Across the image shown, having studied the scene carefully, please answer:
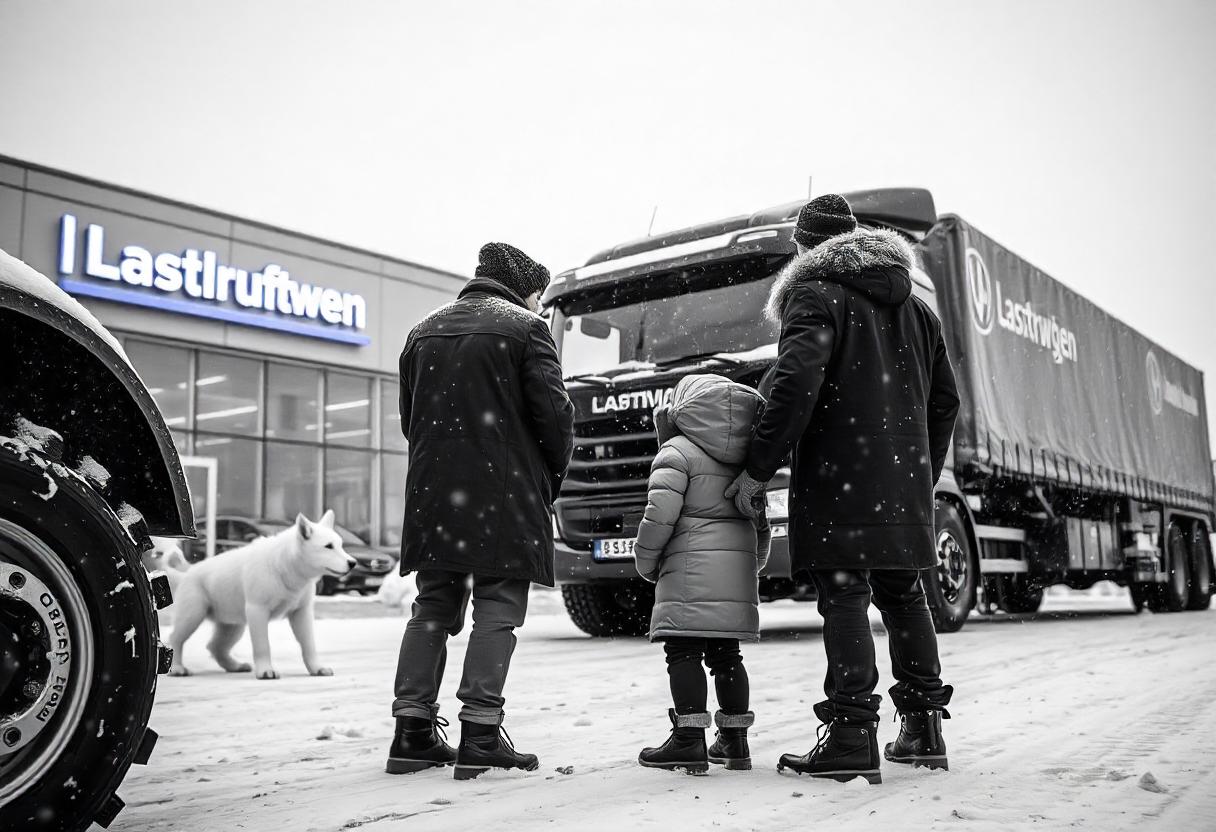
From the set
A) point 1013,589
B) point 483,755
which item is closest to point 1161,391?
point 1013,589

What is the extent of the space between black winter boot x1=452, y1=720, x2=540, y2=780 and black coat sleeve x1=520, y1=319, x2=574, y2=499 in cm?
93

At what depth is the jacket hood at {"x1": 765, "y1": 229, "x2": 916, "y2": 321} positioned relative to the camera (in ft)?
11.8

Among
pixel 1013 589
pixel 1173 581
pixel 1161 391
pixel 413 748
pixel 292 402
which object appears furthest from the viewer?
pixel 292 402

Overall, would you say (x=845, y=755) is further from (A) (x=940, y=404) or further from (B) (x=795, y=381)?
(A) (x=940, y=404)

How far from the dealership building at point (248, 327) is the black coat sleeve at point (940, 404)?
1807 centimetres

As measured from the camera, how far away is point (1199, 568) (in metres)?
15.2

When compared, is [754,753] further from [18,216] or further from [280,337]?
[280,337]

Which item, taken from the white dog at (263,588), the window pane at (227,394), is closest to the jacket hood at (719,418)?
the white dog at (263,588)

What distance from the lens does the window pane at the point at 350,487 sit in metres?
28.1

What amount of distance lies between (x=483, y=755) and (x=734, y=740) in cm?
81

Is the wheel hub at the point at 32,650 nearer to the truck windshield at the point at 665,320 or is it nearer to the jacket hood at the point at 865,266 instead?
the jacket hood at the point at 865,266

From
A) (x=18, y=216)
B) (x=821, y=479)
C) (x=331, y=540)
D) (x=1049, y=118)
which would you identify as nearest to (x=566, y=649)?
(x=331, y=540)

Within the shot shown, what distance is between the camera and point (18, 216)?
21781 mm

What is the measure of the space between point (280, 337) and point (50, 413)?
24487 millimetres
